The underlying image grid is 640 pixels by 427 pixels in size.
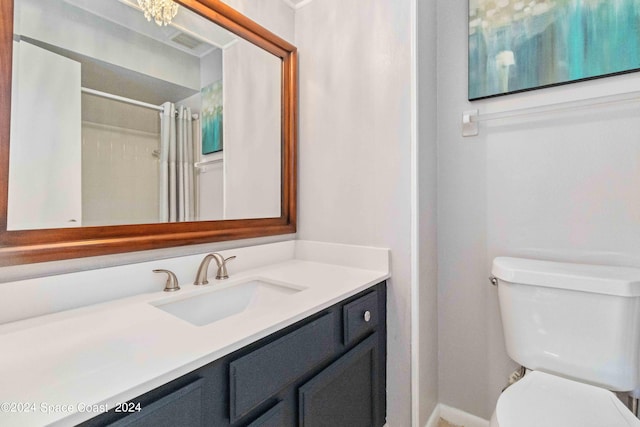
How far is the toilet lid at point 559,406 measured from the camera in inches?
32.6

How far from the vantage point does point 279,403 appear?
2.57 ft

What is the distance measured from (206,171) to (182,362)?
0.86 m

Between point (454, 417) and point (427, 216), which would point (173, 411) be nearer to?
point (427, 216)

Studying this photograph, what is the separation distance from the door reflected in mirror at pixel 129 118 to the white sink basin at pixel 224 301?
12.1 inches

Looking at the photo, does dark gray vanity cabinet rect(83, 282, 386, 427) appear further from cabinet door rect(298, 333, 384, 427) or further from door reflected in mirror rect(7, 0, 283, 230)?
door reflected in mirror rect(7, 0, 283, 230)

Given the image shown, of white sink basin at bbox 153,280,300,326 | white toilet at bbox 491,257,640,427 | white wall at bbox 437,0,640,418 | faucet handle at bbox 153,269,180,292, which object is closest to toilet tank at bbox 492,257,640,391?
white toilet at bbox 491,257,640,427

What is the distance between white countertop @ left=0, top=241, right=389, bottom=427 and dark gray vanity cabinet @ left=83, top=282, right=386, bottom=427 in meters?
0.04

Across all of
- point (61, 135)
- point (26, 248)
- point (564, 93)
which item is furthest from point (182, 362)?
point (564, 93)

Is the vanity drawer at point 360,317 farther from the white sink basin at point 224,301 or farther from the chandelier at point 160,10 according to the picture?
the chandelier at point 160,10

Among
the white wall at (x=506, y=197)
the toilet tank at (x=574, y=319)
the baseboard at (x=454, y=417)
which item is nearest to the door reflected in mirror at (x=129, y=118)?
the white wall at (x=506, y=197)

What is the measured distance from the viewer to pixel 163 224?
1.10 meters

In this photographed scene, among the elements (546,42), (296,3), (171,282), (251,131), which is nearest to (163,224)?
(171,282)

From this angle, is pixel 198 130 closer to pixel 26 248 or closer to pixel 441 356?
pixel 26 248

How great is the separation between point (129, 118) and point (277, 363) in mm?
925
